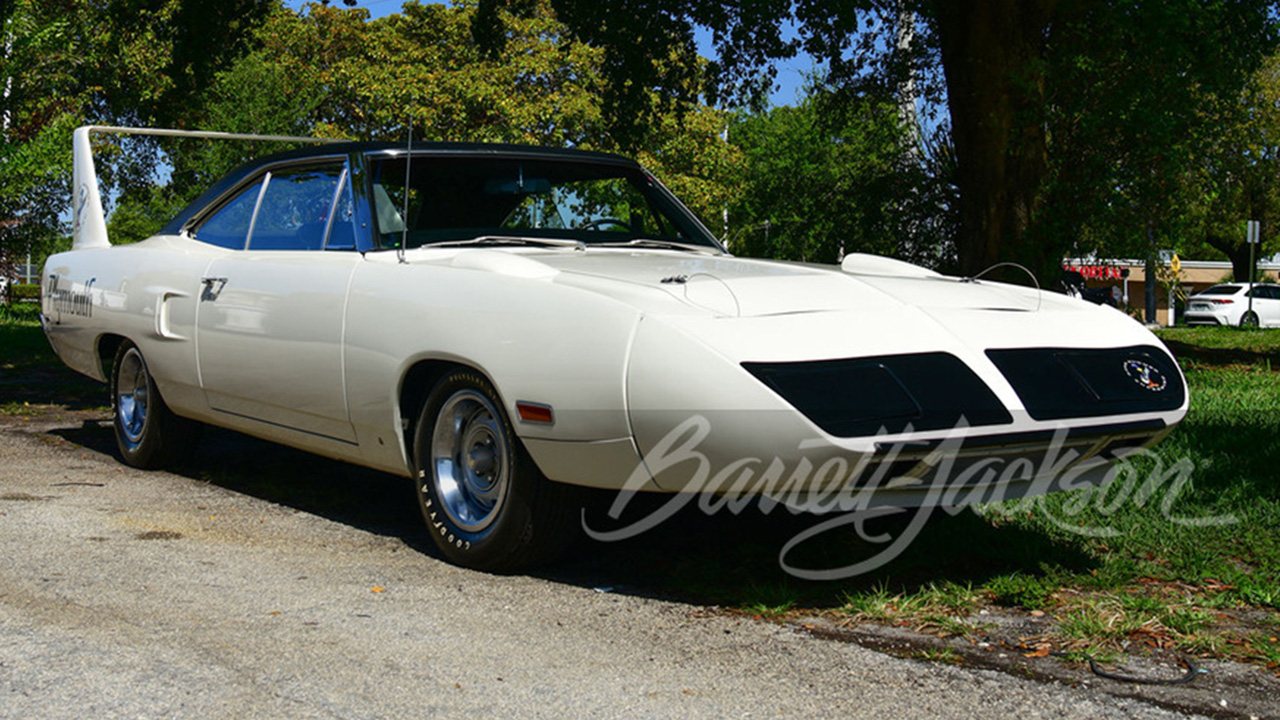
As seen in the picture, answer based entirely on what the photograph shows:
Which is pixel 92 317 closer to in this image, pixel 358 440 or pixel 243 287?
pixel 243 287

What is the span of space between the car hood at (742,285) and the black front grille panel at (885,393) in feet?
0.85

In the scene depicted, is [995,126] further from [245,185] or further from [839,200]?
[245,185]

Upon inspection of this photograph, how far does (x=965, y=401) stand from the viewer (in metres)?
3.81

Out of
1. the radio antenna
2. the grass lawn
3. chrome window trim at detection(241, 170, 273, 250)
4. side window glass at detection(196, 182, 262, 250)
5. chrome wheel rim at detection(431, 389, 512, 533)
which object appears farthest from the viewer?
side window glass at detection(196, 182, 262, 250)

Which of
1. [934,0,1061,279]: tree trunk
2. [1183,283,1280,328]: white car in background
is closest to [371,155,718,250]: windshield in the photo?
[934,0,1061,279]: tree trunk

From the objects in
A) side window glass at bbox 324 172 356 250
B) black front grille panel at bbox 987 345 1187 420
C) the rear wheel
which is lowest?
the rear wheel

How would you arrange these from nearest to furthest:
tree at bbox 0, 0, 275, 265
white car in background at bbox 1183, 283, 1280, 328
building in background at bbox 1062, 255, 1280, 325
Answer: tree at bbox 0, 0, 275, 265, white car in background at bbox 1183, 283, 1280, 328, building in background at bbox 1062, 255, 1280, 325

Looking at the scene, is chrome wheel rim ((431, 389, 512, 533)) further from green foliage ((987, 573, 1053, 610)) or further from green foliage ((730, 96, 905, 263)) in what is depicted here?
Result: green foliage ((730, 96, 905, 263))

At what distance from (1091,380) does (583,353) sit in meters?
1.58

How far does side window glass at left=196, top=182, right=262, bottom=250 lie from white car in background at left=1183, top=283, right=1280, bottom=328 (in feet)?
122

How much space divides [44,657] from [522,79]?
105ft

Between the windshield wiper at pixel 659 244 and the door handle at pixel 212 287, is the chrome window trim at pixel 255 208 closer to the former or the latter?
the door handle at pixel 212 287

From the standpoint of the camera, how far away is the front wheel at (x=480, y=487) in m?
4.22

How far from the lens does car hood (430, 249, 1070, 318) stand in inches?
155
